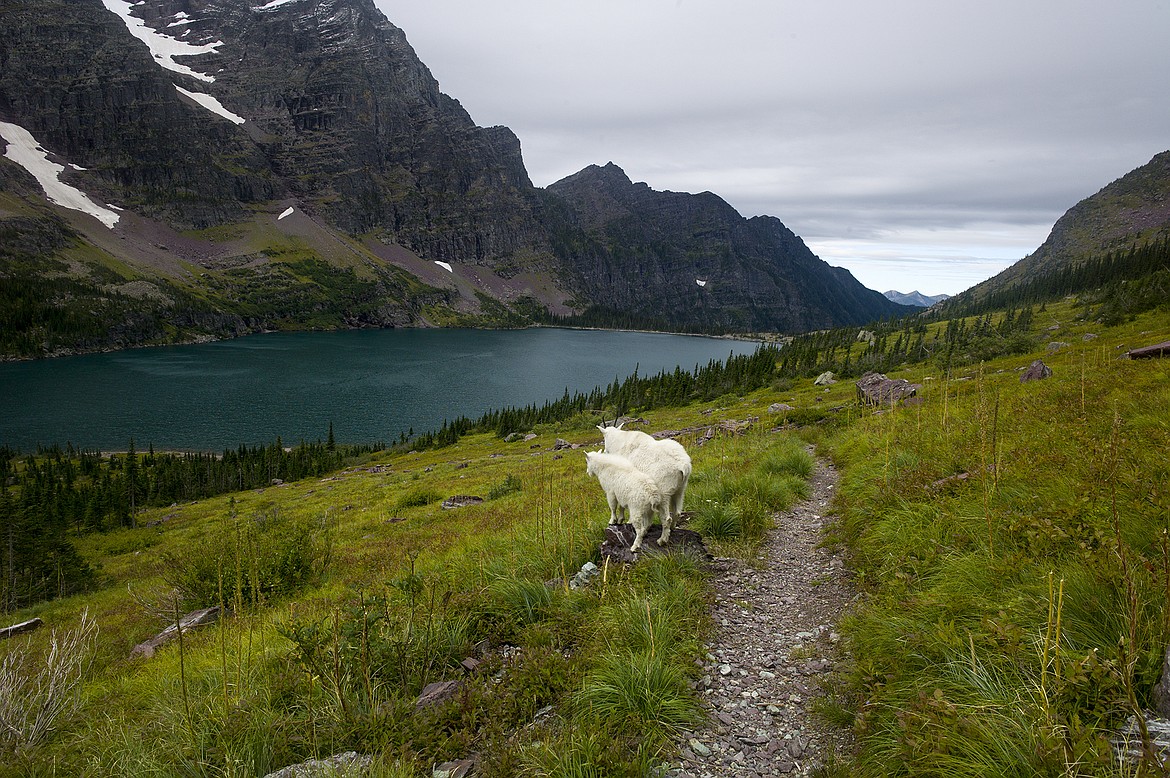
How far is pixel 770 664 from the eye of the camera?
5621mm

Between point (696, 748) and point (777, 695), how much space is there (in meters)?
1.22

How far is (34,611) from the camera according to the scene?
23.1m

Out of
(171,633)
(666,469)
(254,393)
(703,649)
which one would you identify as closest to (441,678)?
(703,649)

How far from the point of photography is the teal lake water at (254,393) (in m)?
86.1

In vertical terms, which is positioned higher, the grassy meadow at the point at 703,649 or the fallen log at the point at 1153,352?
the fallen log at the point at 1153,352

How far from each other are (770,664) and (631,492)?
3.52 m

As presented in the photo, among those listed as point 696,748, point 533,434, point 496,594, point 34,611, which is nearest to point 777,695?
point 696,748

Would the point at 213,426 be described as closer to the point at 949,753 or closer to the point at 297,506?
the point at 297,506

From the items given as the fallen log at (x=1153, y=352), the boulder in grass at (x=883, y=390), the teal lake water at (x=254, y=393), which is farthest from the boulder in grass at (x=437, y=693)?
the teal lake water at (x=254, y=393)

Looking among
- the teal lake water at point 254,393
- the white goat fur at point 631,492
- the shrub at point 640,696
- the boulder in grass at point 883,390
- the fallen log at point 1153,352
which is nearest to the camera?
the shrub at point 640,696

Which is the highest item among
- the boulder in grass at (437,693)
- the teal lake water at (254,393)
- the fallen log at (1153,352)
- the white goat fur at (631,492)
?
the fallen log at (1153,352)

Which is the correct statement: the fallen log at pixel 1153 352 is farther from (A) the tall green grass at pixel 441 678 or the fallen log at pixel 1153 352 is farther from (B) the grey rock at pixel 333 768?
(B) the grey rock at pixel 333 768

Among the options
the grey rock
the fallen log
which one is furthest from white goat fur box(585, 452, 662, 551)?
the fallen log

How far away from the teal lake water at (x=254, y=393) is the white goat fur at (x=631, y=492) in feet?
277
